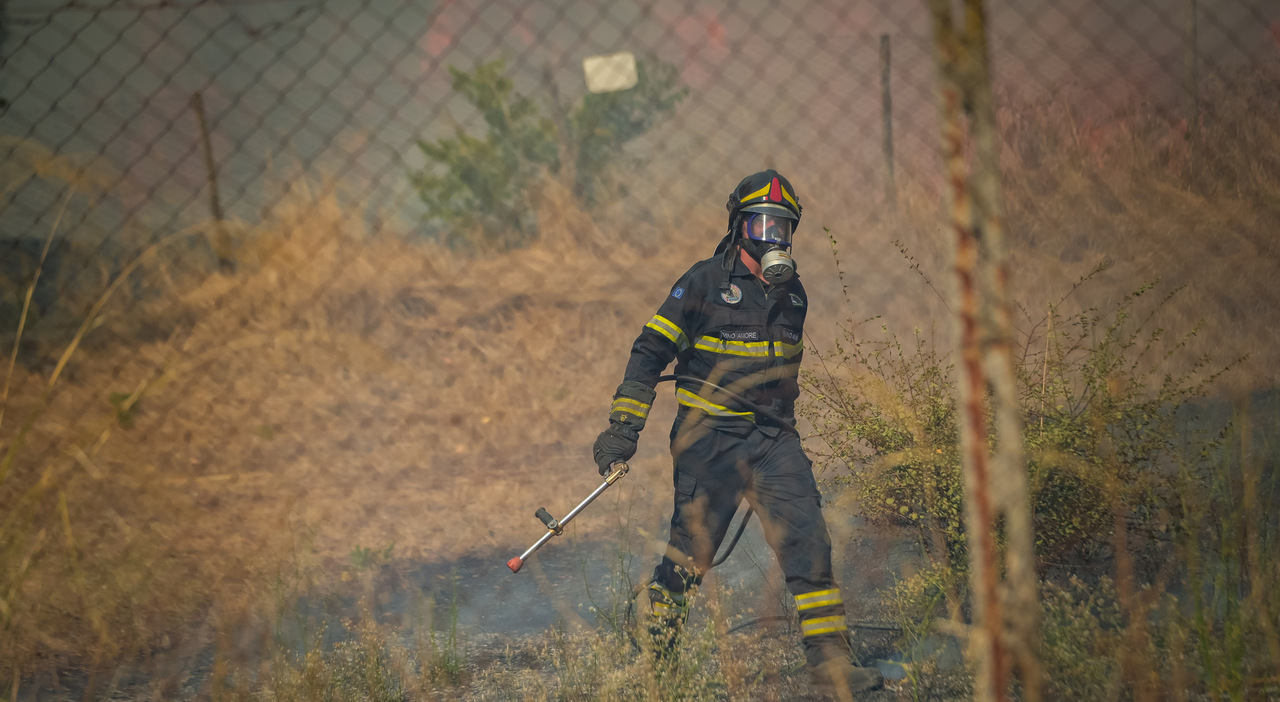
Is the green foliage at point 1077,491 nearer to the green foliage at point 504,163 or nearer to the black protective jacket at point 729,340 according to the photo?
the black protective jacket at point 729,340

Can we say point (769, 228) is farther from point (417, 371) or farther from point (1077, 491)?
point (417, 371)

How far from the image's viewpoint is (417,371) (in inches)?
300

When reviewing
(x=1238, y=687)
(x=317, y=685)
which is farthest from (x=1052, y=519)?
(x=317, y=685)

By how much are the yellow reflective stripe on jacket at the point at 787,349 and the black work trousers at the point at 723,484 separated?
296 millimetres

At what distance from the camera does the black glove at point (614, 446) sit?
329 cm

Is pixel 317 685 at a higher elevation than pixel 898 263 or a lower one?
lower

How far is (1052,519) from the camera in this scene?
356 cm

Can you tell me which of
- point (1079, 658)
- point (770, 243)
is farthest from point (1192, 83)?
point (1079, 658)

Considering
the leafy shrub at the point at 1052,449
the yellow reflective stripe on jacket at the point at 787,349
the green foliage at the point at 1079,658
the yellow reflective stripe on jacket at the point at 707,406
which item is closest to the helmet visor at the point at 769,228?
the yellow reflective stripe on jacket at the point at 787,349

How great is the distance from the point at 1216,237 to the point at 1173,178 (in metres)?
0.80

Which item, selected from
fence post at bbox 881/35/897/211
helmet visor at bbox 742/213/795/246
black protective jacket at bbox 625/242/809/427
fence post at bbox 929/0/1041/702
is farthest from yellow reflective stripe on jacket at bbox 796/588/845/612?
fence post at bbox 881/35/897/211

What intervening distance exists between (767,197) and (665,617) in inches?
64.5

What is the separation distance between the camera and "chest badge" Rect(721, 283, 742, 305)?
3418 mm

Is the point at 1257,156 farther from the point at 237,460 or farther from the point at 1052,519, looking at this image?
the point at 237,460
